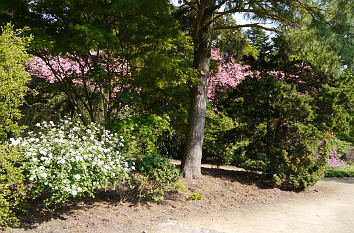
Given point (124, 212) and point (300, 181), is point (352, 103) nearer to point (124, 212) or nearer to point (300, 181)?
point (300, 181)

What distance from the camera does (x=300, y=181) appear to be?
21.7ft

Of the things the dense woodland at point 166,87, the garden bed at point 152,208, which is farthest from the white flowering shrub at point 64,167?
the garden bed at point 152,208

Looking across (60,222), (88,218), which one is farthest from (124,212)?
(60,222)

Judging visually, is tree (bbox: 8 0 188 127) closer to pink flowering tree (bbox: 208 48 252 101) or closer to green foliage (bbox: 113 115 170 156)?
green foliage (bbox: 113 115 170 156)

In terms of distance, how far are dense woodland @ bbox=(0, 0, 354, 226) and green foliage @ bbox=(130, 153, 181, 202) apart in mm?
17

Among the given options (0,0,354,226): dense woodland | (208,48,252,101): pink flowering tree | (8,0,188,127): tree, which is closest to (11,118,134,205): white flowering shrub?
(0,0,354,226): dense woodland

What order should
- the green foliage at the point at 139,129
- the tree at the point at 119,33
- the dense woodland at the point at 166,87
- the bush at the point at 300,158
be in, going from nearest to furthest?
the dense woodland at the point at 166,87 → the green foliage at the point at 139,129 → the tree at the point at 119,33 → the bush at the point at 300,158

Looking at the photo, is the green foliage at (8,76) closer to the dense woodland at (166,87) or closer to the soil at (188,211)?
the dense woodland at (166,87)

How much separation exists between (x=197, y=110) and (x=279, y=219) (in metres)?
2.96

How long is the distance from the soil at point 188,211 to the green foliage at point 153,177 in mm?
313

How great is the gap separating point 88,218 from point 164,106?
170 inches

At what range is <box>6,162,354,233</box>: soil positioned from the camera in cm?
364

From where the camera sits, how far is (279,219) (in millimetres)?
4582

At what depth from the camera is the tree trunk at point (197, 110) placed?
6363 mm
